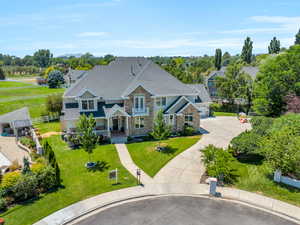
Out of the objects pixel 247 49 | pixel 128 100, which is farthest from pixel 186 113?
pixel 247 49

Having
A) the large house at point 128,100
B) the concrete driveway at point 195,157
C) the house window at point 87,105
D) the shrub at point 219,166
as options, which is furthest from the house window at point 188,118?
the house window at point 87,105

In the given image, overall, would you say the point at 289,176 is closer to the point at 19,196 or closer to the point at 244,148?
the point at 244,148

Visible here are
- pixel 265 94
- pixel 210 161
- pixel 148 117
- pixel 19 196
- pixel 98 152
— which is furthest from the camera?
pixel 265 94

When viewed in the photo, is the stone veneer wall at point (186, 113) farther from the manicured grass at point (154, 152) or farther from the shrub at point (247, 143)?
the shrub at point (247, 143)

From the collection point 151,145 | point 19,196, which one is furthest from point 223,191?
point 19,196

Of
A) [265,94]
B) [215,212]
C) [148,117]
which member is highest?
[265,94]

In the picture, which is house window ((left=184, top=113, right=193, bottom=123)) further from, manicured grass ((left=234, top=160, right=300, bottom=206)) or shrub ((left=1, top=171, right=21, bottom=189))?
shrub ((left=1, top=171, right=21, bottom=189))
